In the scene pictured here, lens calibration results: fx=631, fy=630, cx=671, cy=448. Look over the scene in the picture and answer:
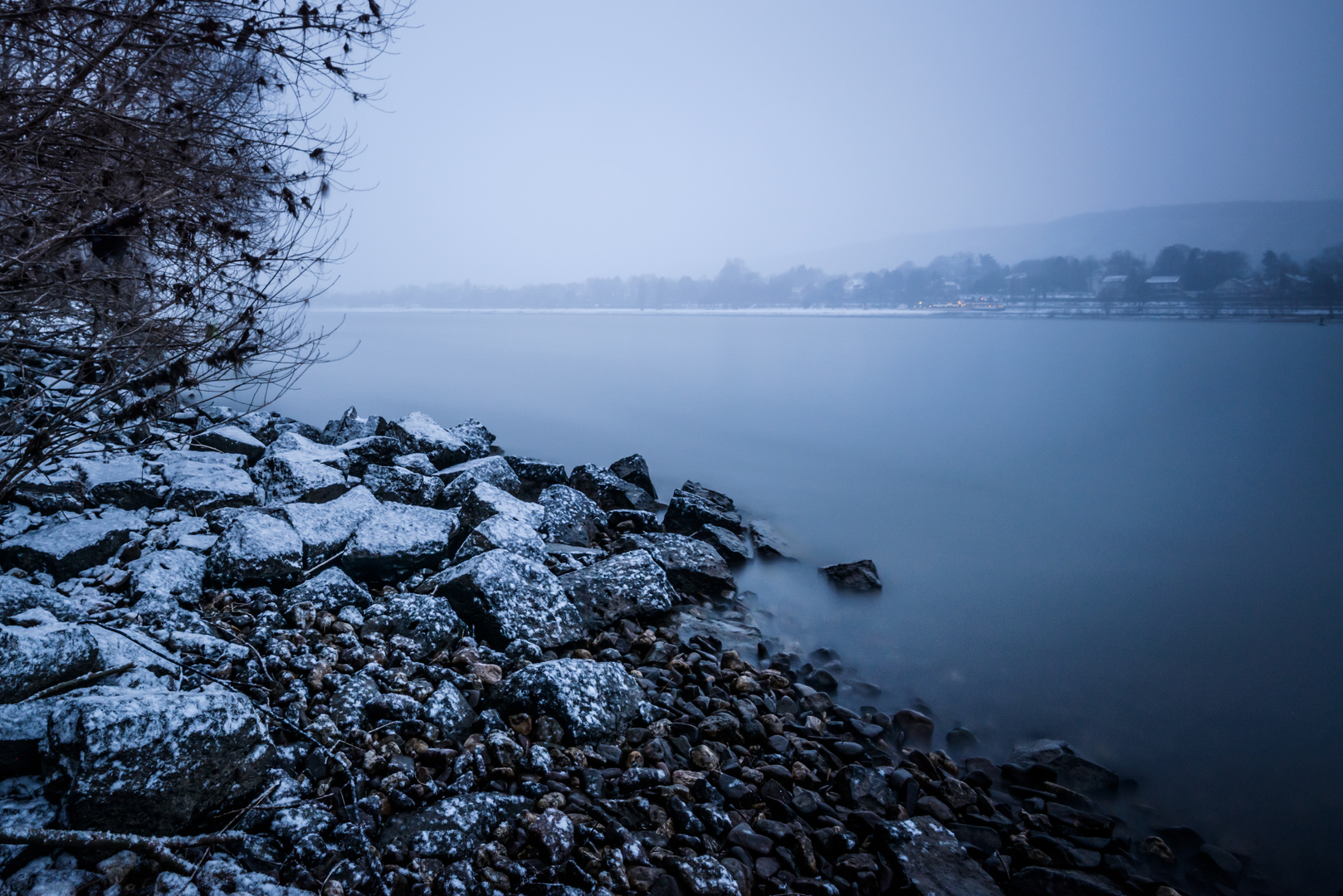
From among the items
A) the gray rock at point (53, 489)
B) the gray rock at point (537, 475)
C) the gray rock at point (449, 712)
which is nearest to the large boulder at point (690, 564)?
the gray rock at point (537, 475)

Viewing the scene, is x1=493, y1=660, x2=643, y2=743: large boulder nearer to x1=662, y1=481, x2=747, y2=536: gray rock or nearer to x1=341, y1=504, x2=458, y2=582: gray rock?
x1=341, y1=504, x2=458, y2=582: gray rock

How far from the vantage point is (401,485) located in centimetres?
497

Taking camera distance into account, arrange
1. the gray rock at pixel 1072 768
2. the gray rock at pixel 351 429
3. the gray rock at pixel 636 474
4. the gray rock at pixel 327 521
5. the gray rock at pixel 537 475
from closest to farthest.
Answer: the gray rock at pixel 1072 768 → the gray rock at pixel 327 521 → the gray rock at pixel 537 475 → the gray rock at pixel 636 474 → the gray rock at pixel 351 429

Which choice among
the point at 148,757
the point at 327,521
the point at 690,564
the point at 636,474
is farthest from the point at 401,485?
the point at 148,757

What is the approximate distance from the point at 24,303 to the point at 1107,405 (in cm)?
1511

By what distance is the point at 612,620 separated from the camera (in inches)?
142

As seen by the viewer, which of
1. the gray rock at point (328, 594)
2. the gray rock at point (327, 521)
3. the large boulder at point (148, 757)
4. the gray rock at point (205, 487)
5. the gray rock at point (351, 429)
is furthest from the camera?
→ the gray rock at point (351, 429)

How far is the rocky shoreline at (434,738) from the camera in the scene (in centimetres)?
168

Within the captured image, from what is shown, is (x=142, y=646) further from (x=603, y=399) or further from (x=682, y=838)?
(x=603, y=399)

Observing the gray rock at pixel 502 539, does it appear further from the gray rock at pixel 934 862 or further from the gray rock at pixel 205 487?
the gray rock at pixel 934 862

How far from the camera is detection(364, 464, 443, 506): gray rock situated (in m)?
4.90

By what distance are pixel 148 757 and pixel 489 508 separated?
2.67m

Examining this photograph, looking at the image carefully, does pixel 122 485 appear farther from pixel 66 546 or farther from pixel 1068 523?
pixel 1068 523

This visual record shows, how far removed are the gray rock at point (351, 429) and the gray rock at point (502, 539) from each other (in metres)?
3.73
